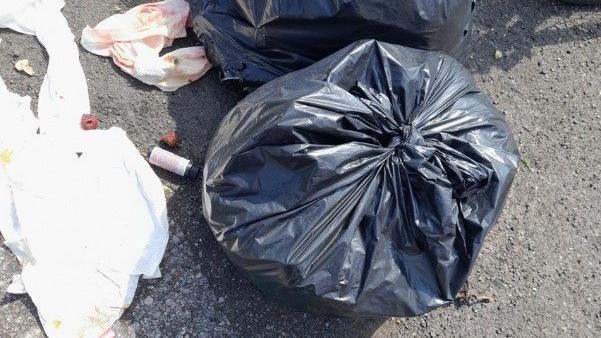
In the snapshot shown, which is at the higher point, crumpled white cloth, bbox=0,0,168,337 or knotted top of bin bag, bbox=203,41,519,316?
knotted top of bin bag, bbox=203,41,519,316

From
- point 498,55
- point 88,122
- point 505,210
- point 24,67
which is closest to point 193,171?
point 88,122

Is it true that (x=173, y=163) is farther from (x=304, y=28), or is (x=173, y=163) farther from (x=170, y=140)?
(x=304, y=28)

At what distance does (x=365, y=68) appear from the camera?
1.61 m

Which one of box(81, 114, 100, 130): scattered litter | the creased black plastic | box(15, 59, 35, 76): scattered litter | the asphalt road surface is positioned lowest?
the asphalt road surface

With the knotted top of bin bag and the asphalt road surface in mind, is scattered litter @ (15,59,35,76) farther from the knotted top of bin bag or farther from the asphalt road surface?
the knotted top of bin bag

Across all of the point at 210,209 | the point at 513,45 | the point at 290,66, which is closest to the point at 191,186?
the point at 210,209

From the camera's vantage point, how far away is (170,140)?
187 centimetres

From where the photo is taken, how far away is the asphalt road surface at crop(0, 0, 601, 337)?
1694 mm

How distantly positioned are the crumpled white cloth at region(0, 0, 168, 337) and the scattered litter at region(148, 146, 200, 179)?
0.15 ft

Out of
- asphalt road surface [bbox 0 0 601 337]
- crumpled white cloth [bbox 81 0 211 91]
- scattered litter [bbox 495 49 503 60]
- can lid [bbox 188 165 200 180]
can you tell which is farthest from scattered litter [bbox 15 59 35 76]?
scattered litter [bbox 495 49 503 60]

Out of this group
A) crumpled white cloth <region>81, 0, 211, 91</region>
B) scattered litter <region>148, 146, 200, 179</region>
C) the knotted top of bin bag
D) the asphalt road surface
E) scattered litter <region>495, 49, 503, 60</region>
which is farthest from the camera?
scattered litter <region>495, 49, 503, 60</region>

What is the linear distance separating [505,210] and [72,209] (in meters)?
1.45

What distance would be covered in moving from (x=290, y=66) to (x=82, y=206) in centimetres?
78

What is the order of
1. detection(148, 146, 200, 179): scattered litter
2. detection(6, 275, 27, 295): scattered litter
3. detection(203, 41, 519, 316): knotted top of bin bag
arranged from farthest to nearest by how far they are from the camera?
1. detection(148, 146, 200, 179): scattered litter
2. detection(6, 275, 27, 295): scattered litter
3. detection(203, 41, 519, 316): knotted top of bin bag
